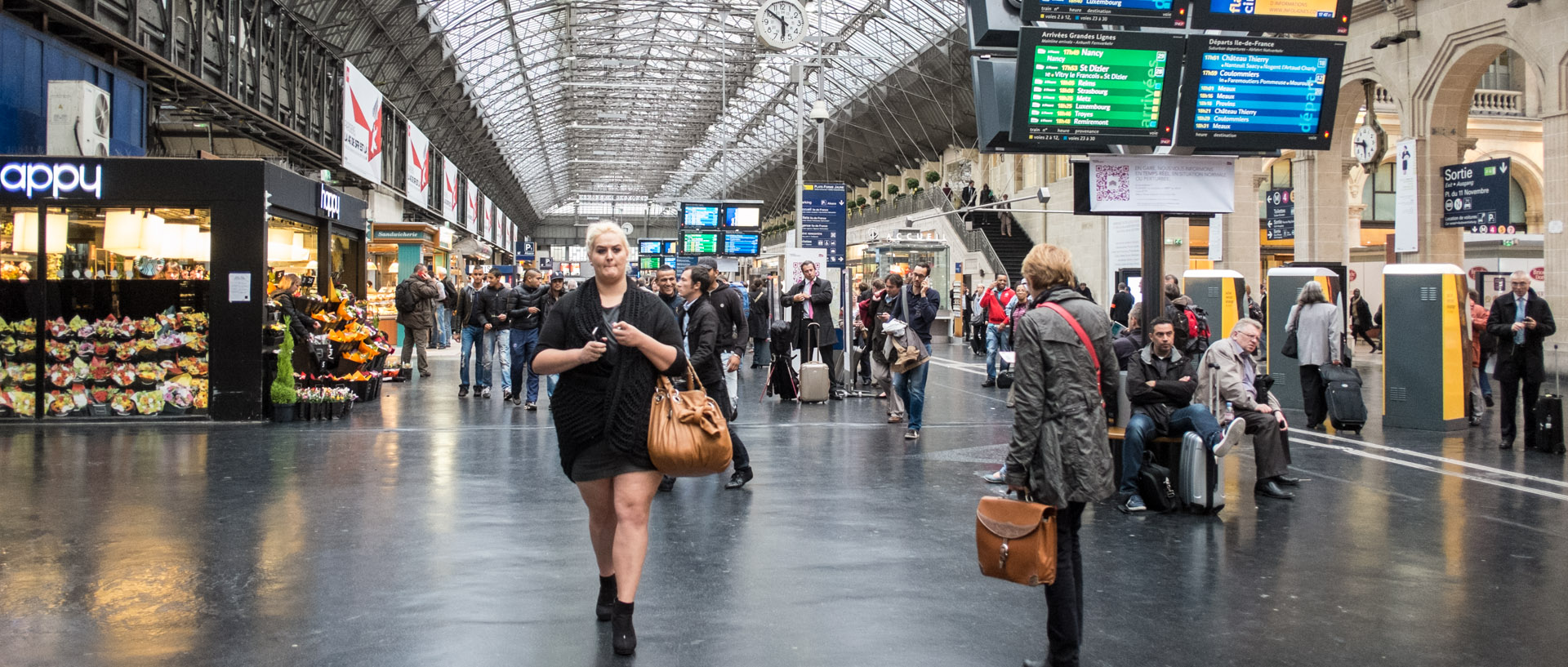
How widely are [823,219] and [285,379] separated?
47.5ft

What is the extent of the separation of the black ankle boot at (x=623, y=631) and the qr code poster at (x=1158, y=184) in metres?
5.81

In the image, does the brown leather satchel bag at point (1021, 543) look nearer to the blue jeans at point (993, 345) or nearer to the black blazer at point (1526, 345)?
the black blazer at point (1526, 345)

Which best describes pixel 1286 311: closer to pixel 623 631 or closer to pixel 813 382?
pixel 813 382

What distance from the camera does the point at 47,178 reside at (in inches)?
416

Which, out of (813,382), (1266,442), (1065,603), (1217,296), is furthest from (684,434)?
(1217,296)

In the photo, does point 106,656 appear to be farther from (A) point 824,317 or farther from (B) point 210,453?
(A) point 824,317

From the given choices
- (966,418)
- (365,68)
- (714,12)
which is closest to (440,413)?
(966,418)

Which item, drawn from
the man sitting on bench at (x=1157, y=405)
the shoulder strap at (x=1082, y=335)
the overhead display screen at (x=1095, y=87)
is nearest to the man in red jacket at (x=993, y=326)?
the overhead display screen at (x=1095, y=87)

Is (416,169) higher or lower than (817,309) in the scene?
higher

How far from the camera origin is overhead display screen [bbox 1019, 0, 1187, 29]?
27.4 feet

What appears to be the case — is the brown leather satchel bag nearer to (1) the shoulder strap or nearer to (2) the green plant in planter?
(1) the shoulder strap

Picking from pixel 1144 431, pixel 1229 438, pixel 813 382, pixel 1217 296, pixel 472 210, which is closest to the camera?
pixel 1229 438

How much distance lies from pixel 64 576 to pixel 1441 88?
2167 centimetres

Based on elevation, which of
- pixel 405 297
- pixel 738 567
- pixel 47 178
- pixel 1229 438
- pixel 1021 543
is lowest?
pixel 738 567
